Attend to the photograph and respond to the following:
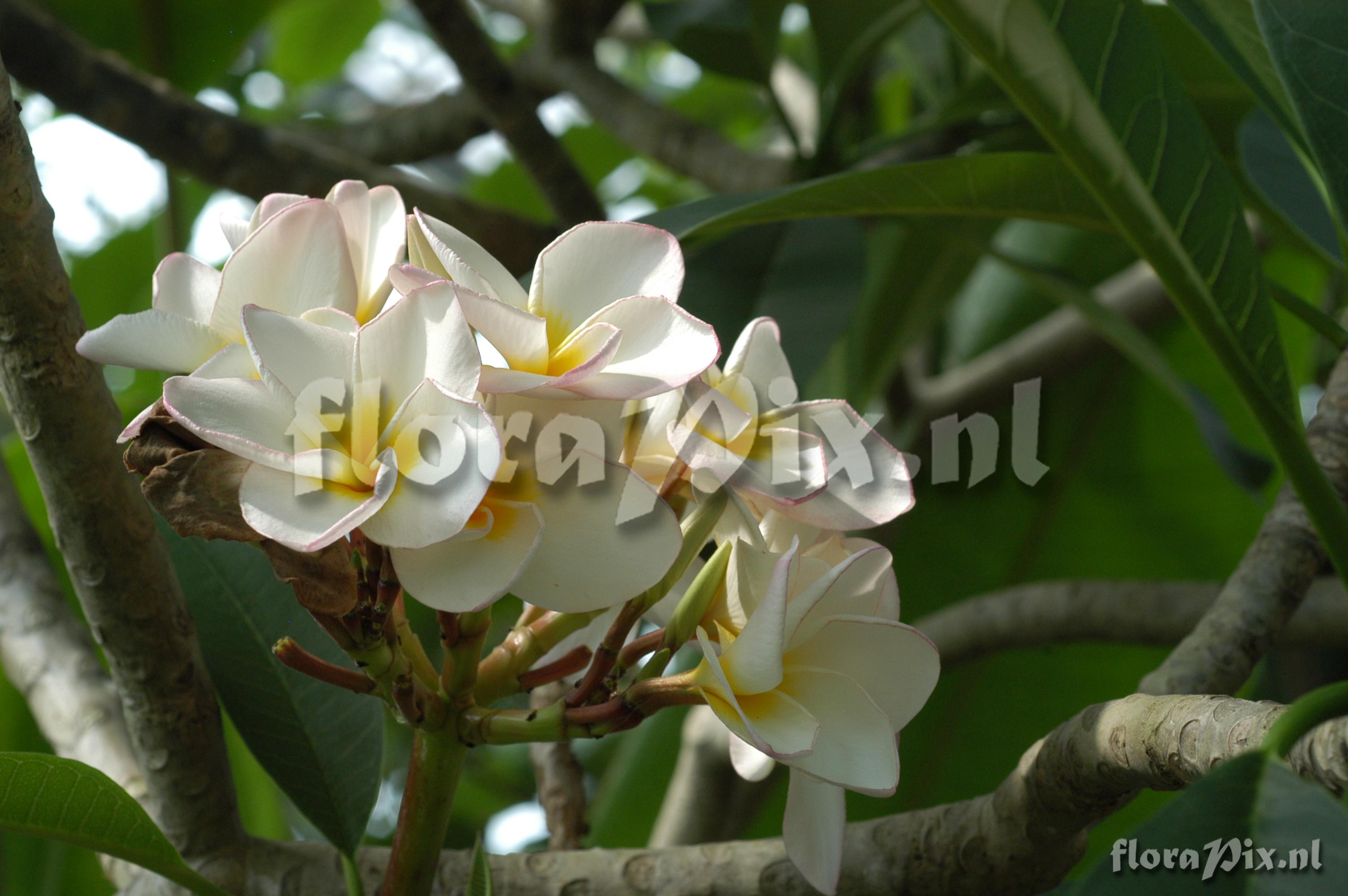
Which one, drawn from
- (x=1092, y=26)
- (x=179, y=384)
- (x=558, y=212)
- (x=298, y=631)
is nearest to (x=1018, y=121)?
(x=558, y=212)

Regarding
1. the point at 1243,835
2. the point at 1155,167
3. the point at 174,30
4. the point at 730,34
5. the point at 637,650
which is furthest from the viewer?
the point at 174,30

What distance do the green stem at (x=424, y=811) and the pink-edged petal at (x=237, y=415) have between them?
143mm

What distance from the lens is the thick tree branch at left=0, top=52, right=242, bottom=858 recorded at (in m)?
0.41

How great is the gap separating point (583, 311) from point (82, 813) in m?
0.29

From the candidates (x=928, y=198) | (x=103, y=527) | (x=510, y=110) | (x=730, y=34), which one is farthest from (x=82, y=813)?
(x=730, y=34)

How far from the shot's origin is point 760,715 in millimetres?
374

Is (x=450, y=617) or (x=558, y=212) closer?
(x=450, y=617)

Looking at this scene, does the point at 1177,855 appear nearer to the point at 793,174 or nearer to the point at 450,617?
the point at 450,617

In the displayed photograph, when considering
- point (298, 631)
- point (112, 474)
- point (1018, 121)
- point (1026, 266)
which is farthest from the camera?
point (1018, 121)

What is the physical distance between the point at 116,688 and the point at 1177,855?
0.48 m

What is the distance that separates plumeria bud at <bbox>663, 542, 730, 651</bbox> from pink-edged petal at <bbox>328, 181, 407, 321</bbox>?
0.54 ft

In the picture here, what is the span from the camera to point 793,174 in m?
1.19

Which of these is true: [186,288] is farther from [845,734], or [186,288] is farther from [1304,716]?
[1304,716]

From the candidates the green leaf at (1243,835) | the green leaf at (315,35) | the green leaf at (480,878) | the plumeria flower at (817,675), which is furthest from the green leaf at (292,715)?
the green leaf at (315,35)
